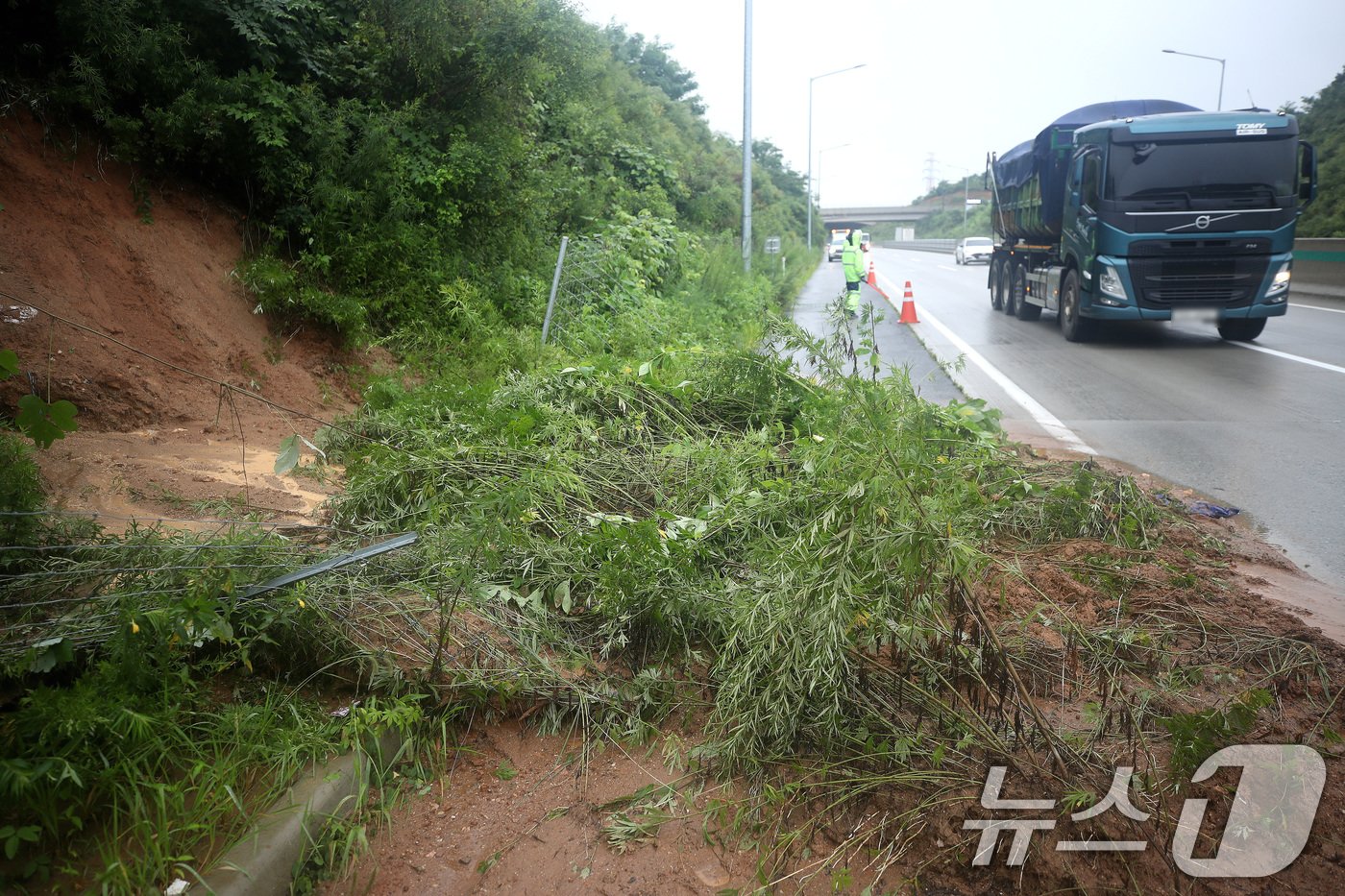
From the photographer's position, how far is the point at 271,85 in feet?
30.2

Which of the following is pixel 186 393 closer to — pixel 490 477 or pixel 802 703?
pixel 490 477

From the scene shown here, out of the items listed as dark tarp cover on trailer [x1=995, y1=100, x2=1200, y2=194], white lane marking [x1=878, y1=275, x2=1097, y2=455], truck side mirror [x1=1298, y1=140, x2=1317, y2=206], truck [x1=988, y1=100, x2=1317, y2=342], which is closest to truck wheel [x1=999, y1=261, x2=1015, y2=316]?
dark tarp cover on trailer [x1=995, y1=100, x2=1200, y2=194]

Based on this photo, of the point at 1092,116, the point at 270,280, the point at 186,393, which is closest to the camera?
the point at 186,393

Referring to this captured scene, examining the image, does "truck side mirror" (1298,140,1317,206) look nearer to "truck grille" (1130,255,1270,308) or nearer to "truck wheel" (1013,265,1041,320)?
"truck grille" (1130,255,1270,308)

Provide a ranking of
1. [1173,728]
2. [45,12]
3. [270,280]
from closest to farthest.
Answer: [1173,728]
[45,12]
[270,280]

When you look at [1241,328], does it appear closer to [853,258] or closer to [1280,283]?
[1280,283]

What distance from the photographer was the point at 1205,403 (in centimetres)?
1019

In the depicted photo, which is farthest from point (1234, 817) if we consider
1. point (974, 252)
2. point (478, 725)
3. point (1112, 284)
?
point (974, 252)

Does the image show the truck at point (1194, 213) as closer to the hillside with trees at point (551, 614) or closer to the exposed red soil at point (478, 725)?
the hillside with trees at point (551, 614)

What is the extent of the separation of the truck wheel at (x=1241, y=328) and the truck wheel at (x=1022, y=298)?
445 centimetres

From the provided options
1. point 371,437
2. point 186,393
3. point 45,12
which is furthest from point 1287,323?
point 45,12

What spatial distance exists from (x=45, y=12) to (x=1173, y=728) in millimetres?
10318

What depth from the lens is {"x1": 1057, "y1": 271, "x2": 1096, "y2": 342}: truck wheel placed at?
15461 mm

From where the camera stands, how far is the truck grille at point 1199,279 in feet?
44.7
